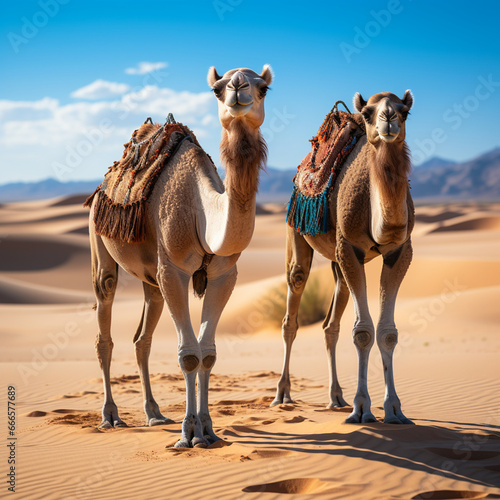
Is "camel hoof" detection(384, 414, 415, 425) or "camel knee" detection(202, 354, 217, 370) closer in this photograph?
"camel knee" detection(202, 354, 217, 370)

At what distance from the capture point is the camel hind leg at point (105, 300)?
800cm

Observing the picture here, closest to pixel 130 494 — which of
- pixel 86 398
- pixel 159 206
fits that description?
pixel 159 206

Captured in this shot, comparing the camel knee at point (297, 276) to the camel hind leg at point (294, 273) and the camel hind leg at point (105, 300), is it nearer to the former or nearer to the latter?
the camel hind leg at point (294, 273)

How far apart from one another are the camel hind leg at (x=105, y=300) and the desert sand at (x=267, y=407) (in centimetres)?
32

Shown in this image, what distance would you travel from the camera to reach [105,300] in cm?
812

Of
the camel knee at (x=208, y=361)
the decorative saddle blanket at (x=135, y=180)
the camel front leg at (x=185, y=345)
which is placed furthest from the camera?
the decorative saddle blanket at (x=135, y=180)

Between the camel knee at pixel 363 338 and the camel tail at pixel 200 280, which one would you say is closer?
the camel tail at pixel 200 280

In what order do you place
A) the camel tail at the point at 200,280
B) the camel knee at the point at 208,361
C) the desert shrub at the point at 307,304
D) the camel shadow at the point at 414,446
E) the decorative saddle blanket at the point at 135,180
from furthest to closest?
the desert shrub at the point at 307,304 < the decorative saddle blanket at the point at 135,180 < the camel tail at the point at 200,280 < the camel knee at the point at 208,361 < the camel shadow at the point at 414,446

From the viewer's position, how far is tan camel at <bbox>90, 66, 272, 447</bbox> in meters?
5.89

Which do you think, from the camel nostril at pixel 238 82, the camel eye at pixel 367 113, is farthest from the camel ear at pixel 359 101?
the camel nostril at pixel 238 82

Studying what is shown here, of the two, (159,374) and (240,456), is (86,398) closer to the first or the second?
(159,374)

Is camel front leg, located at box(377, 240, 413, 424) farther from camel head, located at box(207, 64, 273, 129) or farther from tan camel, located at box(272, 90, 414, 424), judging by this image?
camel head, located at box(207, 64, 273, 129)

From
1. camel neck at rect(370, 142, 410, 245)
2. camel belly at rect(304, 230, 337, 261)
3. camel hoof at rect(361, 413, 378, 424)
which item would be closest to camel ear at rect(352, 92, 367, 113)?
camel neck at rect(370, 142, 410, 245)

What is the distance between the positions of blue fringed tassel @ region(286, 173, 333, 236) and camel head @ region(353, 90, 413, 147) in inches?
45.2
